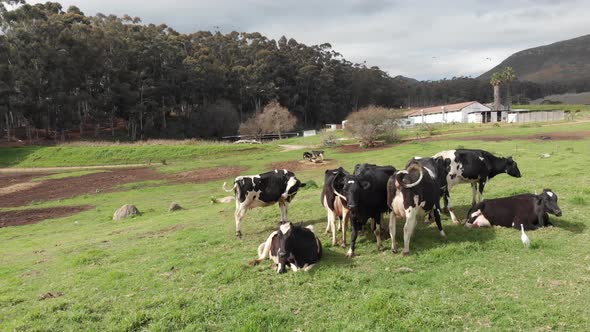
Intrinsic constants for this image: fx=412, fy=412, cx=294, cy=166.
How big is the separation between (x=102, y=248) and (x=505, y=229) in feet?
36.0

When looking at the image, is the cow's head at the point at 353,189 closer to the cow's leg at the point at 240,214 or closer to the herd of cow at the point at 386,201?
the herd of cow at the point at 386,201

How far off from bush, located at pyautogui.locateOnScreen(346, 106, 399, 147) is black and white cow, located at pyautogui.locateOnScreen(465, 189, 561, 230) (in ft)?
119

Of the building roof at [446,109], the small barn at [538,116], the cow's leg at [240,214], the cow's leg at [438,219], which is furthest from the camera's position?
the building roof at [446,109]

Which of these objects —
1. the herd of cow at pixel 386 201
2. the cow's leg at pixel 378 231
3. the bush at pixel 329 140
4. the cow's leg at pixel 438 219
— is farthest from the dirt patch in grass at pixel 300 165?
the cow's leg at pixel 378 231

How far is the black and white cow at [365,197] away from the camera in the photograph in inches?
340

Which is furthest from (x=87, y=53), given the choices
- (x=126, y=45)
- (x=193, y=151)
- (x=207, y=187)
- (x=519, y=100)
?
(x=519, y=100)

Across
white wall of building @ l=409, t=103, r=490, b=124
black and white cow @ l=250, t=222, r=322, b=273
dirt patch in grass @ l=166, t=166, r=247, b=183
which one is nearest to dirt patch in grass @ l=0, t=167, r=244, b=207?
dirt patch in grass @ l=166, t=166, r=247, b=183

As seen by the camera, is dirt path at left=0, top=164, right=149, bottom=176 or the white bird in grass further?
dirt path at left=0, top=164, right=149, bottom=176

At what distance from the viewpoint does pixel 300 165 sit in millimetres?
34750

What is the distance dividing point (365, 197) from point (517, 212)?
3.86 m

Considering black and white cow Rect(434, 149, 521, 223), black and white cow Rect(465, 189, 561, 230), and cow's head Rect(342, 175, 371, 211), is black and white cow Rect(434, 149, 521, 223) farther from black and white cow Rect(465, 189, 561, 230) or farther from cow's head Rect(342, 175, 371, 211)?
cow's head Rect(342, 175, 371, 211)

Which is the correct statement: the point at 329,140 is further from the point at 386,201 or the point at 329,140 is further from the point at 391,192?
Answer: the point at 391,192

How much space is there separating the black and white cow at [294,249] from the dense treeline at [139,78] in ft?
202

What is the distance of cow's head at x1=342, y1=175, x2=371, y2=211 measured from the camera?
848 cm
